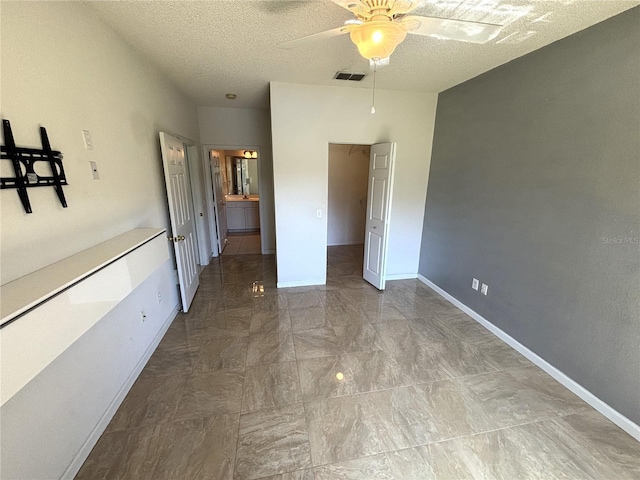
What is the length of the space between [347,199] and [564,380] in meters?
4.32

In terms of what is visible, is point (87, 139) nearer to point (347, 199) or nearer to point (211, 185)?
point (211, 185)

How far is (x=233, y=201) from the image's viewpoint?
22.0ft

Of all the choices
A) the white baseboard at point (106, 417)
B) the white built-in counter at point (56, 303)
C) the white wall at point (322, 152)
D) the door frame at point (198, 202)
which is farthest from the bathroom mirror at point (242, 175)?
the white built-in counter at point (56, 303)

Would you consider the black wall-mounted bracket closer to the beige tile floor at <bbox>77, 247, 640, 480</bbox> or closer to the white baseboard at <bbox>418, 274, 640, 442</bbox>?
the beige tile floor at <bbox>77, 247, 640, 480</bbox>

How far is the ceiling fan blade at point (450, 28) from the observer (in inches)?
49.2

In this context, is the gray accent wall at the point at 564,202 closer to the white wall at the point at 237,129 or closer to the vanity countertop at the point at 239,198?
the white wall at the point at 237,129

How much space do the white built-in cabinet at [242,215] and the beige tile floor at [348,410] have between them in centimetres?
421

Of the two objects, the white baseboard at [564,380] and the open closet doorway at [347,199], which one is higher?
the open closet doorway at [347,199]

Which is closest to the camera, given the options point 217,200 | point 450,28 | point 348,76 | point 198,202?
point 450,28

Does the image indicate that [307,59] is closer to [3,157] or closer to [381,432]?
[3,157]

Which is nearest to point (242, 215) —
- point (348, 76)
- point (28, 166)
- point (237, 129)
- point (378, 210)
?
point (237, 129)

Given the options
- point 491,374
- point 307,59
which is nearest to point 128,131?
point 307,59

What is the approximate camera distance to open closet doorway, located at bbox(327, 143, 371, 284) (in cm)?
538

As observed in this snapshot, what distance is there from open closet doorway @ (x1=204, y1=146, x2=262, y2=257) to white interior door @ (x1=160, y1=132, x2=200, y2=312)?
5.03 feet
